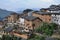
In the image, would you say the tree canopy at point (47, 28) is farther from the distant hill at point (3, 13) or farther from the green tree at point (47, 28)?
the distant hill at point (3, 13)

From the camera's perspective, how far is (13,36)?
18.5 m

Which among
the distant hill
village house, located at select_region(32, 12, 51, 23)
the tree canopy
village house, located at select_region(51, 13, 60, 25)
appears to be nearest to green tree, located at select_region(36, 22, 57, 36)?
the tree canopy

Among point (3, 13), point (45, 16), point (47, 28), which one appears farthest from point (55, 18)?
point (3, 13)

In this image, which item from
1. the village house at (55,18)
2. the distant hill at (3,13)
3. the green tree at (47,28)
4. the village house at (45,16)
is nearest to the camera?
the green tree at (47,28)

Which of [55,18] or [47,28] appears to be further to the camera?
[55,18]

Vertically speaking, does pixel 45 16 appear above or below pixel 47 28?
above

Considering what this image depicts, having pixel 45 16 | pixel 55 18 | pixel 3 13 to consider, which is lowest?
pixel 55 18

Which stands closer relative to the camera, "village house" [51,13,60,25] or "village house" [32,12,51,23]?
"village house" [51,13,60,25]

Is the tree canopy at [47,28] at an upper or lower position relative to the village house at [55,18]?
lower

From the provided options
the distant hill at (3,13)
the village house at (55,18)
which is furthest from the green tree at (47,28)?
the distant hill at (3,13)

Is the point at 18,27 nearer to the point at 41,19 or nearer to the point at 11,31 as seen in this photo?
the point at 11,31

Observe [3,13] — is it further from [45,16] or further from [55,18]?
[55,18]

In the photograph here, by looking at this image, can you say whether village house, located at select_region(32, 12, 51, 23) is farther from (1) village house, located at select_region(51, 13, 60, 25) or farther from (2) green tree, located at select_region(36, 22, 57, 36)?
(2) green tree, located at select_region(36, 22, 57, 36)

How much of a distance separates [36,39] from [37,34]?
1.04m
